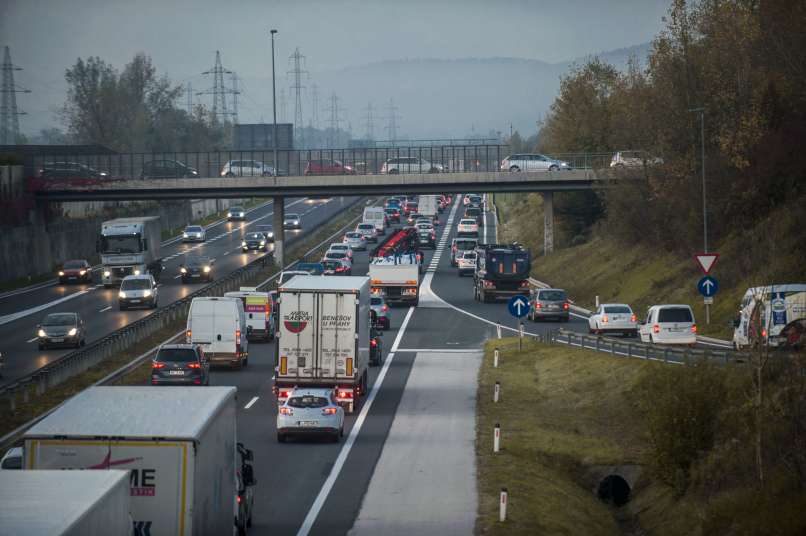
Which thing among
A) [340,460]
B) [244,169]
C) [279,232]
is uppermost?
[244,169]

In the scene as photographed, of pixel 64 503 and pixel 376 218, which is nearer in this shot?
pixel 64 503

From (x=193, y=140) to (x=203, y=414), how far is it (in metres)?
164

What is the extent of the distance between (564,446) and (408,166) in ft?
194

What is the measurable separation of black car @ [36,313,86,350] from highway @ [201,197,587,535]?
7314 mm

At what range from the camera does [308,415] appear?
32500 millimetres

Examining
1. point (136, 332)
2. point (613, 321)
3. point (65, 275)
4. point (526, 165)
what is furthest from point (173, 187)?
point (613, 321)

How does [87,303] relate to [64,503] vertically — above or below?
below

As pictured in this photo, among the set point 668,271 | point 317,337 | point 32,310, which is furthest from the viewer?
point 32,310

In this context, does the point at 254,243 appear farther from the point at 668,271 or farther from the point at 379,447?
A: the point at 379,447

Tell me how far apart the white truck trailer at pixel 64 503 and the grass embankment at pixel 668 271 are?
2507cm

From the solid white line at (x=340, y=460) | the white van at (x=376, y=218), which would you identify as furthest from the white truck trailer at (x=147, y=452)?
the white van at (x=376, y=218)

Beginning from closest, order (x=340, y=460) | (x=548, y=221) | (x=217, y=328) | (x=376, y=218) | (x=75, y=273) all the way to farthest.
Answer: (x=340, y=460) < (x=217, y=328) < (x=75, y=273) < (x=548, y=221) < (x=376, y=218)

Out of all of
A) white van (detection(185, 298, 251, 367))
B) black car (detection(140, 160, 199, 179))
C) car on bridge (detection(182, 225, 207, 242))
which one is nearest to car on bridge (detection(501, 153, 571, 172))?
black car (detection(140, 160, 199, 179))

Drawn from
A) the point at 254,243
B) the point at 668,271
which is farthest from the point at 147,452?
the point at 254,243
